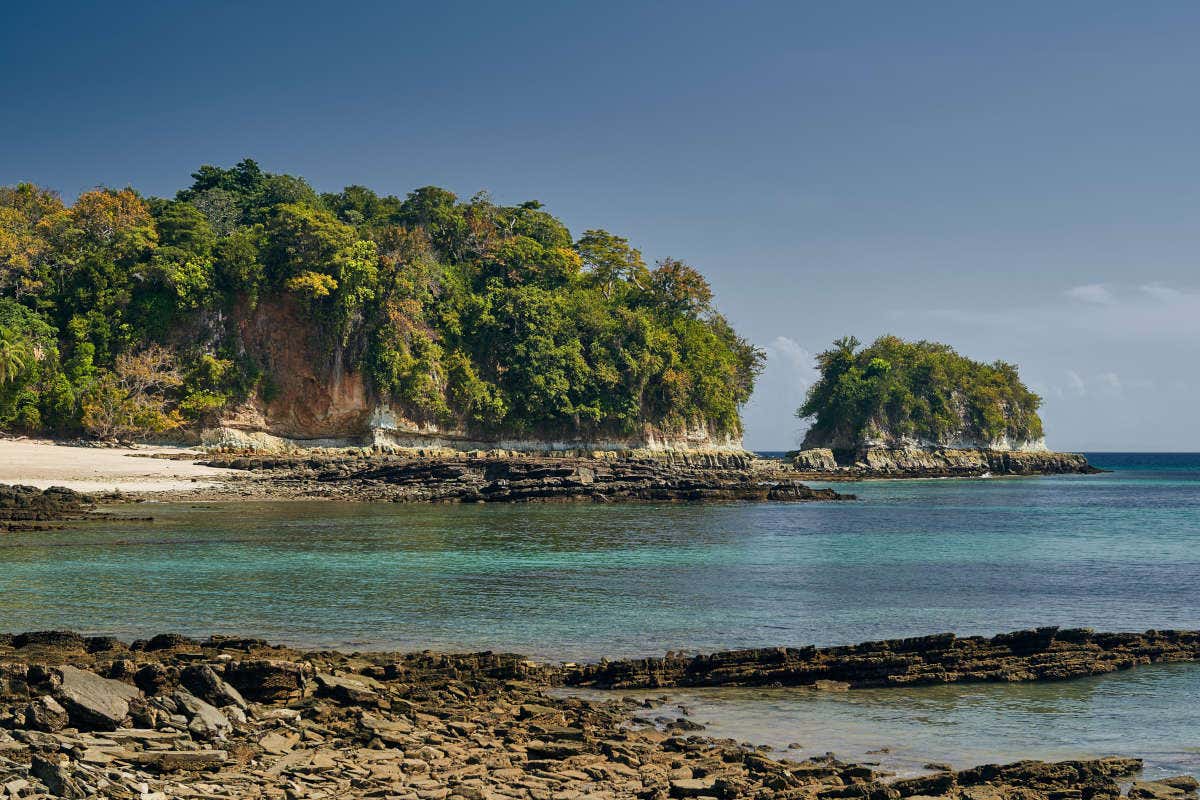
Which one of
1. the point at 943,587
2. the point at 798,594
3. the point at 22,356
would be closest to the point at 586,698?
the point at 798,594

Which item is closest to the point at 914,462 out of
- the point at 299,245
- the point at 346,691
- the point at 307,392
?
the point at 307,392

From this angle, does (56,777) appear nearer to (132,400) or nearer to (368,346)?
(132,400)

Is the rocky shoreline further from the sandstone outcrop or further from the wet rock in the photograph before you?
the sandstone outcrop

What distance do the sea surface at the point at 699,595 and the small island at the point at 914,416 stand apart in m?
51.8

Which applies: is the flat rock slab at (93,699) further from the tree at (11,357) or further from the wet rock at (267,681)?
the tree at (11,357)

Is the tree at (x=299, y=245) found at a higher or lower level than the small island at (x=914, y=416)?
higher

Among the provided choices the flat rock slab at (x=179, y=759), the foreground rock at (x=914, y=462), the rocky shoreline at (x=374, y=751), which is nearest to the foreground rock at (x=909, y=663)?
the rocky shoreline at (x=374, y=751)

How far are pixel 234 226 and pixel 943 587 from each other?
58343 mm

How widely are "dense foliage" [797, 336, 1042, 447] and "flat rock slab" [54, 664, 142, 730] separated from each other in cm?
8170

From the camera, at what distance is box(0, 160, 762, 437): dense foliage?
51781 millimetres

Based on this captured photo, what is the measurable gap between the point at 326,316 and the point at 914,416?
5545cm

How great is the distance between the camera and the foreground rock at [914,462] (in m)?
82.2

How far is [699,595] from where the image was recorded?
1762 centimetres

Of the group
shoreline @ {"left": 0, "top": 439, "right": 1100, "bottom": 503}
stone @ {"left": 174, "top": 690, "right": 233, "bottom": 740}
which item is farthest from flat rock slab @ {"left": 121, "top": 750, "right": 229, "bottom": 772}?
shoreline @ {"left": 0, "top": 439, "right": 1100, "bottom": 503}
